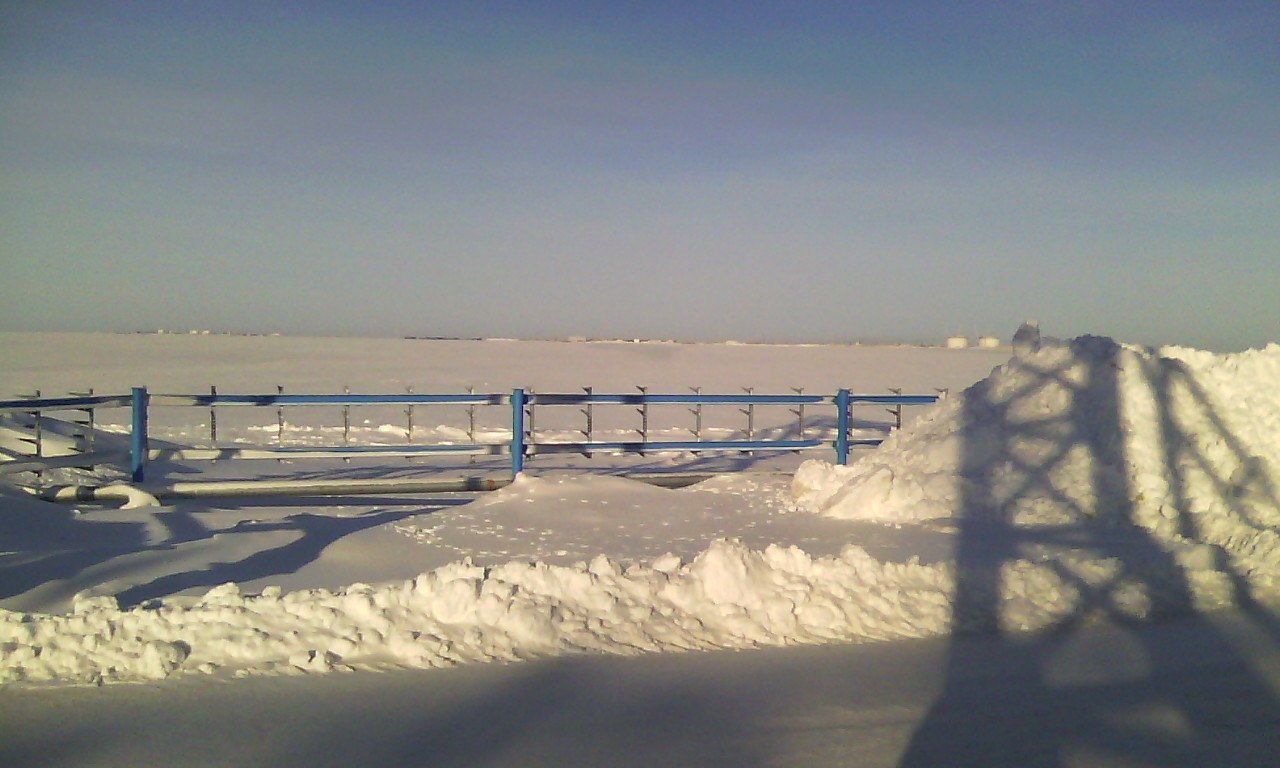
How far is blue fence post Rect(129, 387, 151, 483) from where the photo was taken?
10.4 metres

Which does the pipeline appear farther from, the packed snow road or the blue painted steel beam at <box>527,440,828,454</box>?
the packed snow road

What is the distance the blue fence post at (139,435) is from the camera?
1040 centimetres

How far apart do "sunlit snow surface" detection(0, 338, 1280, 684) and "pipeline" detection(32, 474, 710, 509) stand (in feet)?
3.74

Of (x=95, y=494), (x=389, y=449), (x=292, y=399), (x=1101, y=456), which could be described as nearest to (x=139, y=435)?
(x=95, y=494)

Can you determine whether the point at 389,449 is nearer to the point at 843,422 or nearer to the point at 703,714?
the point at 843,422

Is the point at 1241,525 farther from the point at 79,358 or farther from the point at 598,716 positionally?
the point at 79,358

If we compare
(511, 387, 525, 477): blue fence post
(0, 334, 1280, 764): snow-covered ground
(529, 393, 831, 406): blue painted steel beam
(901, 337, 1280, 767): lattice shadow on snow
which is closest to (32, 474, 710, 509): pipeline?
(0, 334, 1280, 764): snow-covered ground

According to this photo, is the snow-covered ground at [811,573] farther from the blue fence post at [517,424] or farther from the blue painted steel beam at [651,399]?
the blue painted steel beam at [651,399]

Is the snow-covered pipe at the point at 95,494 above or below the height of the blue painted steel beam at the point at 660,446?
below

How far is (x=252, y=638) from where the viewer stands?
4902 millimetres

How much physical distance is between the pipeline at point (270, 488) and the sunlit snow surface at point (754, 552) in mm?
1140

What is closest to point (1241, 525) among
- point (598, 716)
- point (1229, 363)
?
point (1229, 363)

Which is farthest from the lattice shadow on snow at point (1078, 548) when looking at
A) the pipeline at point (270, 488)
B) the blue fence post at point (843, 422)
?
the pipeline at point (270, 488)

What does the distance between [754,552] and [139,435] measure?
7884 mm
